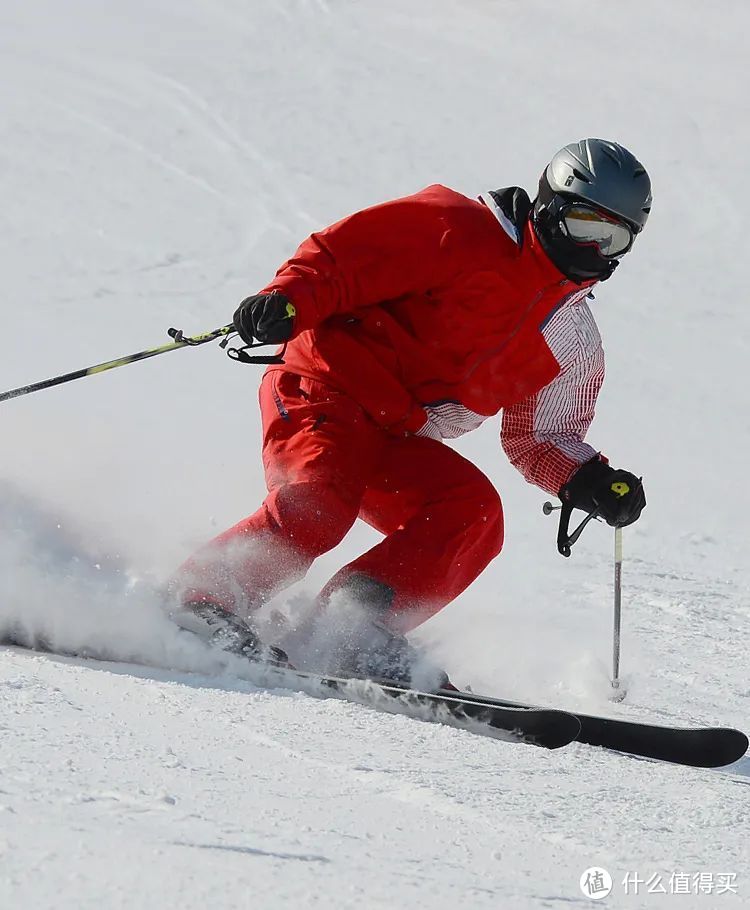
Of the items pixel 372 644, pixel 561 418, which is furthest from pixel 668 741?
pixel 561 418

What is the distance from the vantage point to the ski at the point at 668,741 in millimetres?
3338

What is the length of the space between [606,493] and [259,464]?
2.58 m

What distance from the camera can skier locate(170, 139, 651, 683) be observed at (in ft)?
13.3

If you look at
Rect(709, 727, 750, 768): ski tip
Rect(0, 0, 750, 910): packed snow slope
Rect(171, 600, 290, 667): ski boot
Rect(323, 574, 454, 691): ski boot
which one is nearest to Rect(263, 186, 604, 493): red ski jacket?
Rect(323, 574, 454, 691): ski boot

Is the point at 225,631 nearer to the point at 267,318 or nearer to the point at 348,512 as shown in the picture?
the point at 348,512

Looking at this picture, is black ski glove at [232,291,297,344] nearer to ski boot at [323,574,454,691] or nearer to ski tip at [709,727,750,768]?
ski boot at [323,574,454,691]

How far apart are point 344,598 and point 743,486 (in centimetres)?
410

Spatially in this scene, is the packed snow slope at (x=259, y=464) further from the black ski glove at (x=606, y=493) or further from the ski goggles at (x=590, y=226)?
the ski goggles at (x=590, y=226)

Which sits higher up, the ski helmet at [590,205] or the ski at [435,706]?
the ski helmet at [590,205]

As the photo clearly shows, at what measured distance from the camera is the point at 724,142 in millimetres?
13398

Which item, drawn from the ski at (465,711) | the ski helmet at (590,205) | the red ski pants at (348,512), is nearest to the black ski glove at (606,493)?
the red ski pants at (348,512)

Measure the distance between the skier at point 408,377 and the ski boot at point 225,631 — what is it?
1.2 inches

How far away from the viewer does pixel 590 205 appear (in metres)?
4.12

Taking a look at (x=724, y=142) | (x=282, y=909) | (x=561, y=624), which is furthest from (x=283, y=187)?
(x=282, y=909)
